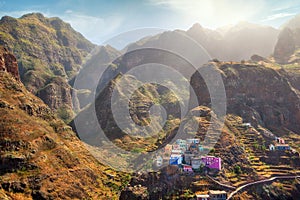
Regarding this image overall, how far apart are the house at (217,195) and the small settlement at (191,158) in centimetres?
690

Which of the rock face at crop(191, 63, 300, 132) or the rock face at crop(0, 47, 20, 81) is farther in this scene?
the rock face at crop(191, 63, 300, 132)

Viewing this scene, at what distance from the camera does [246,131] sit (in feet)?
279

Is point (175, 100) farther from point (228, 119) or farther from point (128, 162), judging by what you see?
point (128, 162)

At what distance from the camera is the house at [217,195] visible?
57.7 meters

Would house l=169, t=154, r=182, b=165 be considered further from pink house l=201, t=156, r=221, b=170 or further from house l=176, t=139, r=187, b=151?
house l=176, t=139, r=187, b=151

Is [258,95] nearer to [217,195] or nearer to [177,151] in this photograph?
[177,151]

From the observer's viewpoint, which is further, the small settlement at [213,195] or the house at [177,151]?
the house at [177,151]

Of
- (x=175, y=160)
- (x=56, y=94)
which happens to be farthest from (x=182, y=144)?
(x=56, y=94)

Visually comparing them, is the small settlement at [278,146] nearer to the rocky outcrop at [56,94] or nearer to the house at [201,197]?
the house at [201,197]

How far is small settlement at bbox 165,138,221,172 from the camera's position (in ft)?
213

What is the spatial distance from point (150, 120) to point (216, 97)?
2987 cm

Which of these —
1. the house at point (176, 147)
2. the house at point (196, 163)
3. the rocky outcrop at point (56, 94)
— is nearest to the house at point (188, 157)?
the house at point (196, 163)

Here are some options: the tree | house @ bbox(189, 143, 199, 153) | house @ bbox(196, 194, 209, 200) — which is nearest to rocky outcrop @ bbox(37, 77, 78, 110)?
house @ bbox(189, 143, 199, 153)

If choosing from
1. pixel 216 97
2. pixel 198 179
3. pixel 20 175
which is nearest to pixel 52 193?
pixel 20 175
